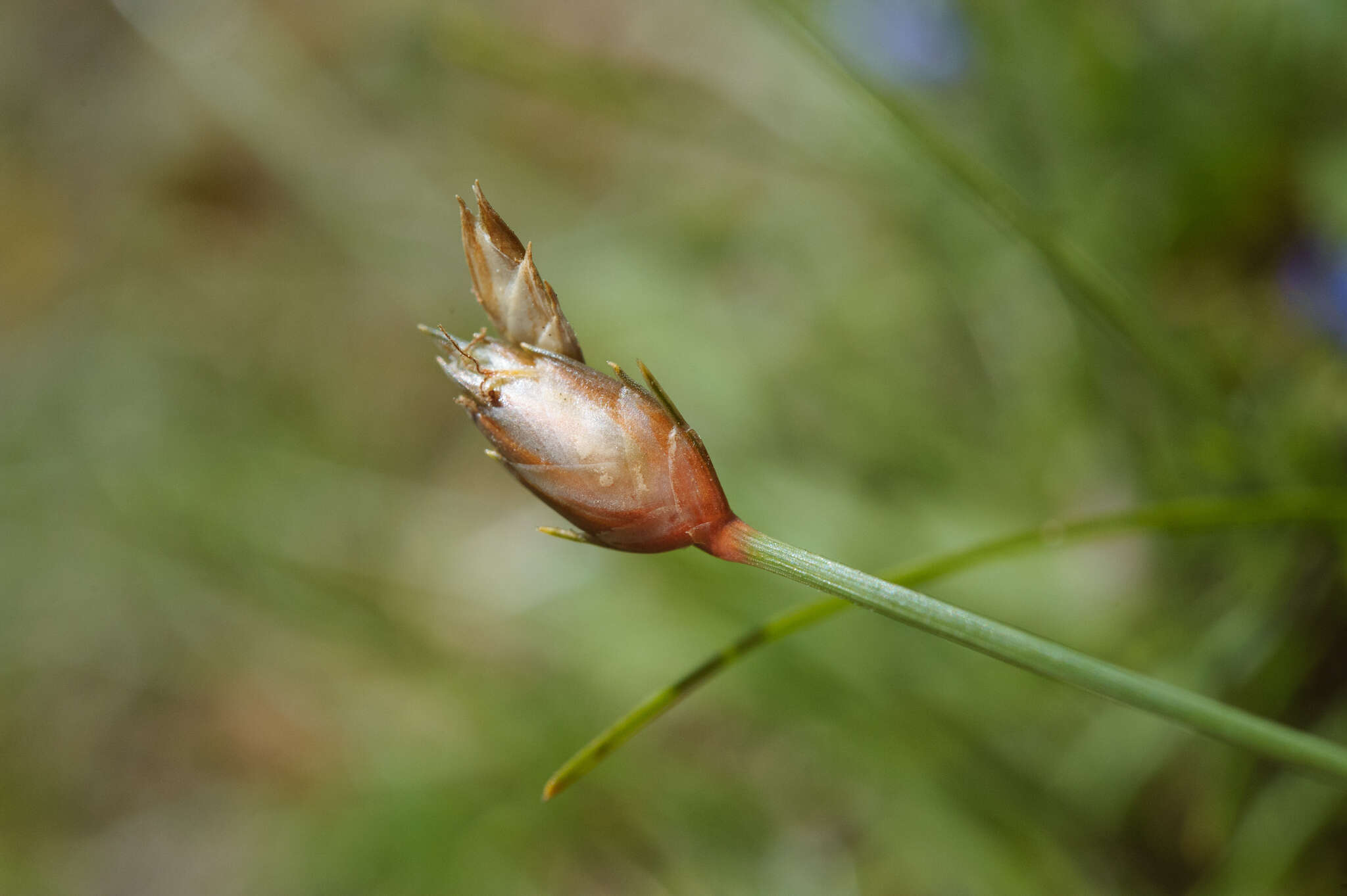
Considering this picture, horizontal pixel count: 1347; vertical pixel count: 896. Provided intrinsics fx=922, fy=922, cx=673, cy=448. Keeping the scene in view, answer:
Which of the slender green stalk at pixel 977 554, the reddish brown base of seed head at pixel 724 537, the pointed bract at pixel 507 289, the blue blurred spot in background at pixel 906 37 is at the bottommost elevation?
the slender green stalk at pixel 977 554

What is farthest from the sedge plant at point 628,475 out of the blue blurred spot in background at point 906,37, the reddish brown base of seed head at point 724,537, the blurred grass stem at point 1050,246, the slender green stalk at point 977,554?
the blue blurred spot in background at point 906,37

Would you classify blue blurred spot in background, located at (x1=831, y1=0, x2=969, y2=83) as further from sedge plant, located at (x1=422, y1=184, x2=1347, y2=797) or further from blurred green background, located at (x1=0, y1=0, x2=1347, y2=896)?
sedge plant, located at (x1=422, y1=184, x2=1347, y2=797)

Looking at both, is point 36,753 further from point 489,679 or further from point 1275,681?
point 1275,681

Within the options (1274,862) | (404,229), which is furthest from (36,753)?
(1274,862)

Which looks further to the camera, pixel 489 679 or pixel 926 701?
pixel 489 679

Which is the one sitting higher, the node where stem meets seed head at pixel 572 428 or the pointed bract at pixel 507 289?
the pointed bract at pixel 507 289

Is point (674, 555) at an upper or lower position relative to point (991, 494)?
upper

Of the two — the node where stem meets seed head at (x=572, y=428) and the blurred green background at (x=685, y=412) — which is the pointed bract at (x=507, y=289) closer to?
the node where stem meets seed head at (x=572, y=428)

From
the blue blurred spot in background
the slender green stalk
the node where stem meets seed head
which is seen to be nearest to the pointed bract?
the node where stem meets seed head

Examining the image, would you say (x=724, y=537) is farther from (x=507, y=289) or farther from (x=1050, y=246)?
(x=1050, y=246)
